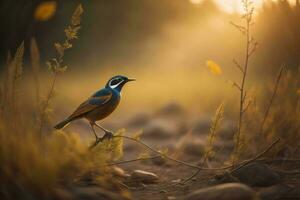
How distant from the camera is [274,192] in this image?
4.75 metres

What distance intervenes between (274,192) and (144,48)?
1159 cm

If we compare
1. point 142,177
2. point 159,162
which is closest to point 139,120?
point 159,162

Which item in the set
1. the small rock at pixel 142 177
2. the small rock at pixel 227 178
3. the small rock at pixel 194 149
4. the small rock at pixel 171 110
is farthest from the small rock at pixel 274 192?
the small rock at pixel 171 110

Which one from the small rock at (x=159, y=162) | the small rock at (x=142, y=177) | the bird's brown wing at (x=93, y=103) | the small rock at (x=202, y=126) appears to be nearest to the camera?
the bird's brown wing at (x=93, y=103)

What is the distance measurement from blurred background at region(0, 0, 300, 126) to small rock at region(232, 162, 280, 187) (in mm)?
4976

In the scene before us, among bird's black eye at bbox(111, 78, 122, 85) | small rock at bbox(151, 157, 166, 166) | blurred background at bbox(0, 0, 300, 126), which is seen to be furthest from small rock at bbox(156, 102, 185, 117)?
bird's black eye at bbox(111, 78, 122, 85)

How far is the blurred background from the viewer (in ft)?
36.9

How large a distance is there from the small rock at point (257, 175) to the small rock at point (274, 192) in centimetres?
23

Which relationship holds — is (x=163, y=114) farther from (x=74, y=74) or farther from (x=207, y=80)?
(x=74, y=74)

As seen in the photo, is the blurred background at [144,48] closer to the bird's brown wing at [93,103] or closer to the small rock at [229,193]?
the bird's brown wing at [93,103]

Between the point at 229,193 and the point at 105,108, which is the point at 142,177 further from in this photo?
the point at 229,193

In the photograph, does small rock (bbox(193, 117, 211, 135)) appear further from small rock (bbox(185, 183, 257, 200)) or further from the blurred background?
small rock (bbox(185, 183, 257, 200))

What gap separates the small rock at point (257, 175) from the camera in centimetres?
517

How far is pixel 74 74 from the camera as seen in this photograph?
14.8 metres
